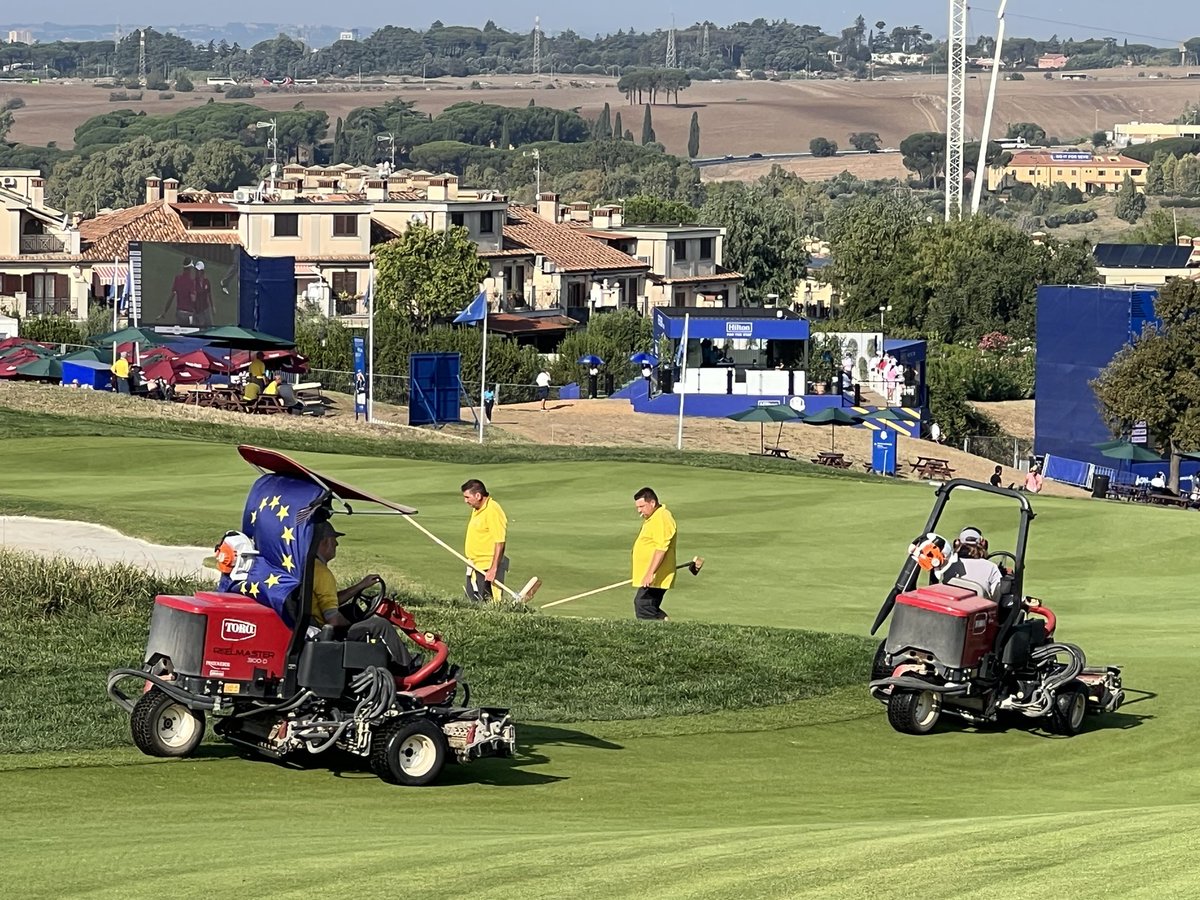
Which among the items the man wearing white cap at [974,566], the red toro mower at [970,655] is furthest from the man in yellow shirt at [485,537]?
the man wearing white cap at [974,566]

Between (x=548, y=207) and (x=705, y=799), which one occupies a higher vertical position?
(x=705, y=799)

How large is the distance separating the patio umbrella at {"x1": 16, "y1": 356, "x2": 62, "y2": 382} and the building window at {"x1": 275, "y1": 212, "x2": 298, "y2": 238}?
185 feet

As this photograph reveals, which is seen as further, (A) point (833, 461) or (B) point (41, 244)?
(B) point (41, 244)

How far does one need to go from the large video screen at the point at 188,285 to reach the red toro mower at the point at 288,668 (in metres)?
54.9

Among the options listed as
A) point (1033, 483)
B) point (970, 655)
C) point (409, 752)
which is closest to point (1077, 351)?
point (1033, 483)

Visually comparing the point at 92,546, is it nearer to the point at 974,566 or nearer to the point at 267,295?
the point at 974,566

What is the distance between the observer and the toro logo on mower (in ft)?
45.1

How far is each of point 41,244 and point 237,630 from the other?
111 metres

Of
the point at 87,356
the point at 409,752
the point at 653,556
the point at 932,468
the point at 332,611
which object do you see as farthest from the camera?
the point at 87,356

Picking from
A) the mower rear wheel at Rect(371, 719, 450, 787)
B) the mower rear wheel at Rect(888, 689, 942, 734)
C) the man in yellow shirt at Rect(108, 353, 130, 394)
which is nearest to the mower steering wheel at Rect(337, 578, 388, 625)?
the mower rear wheel at Rect(371, 719, 450, 787)

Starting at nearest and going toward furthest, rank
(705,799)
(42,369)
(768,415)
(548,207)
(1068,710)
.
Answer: (705,799), (1068,710), (768,415), (42,369), (548,207)

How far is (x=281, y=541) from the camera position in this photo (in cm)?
1388

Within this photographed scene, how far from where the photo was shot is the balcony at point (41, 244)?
119m

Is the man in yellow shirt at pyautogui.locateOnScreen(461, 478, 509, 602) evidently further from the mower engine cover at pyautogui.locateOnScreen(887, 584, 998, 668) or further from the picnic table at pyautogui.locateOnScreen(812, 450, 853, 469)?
the picnic table at pyautogui.locateOnScreen(812, 450, 853, 469)
